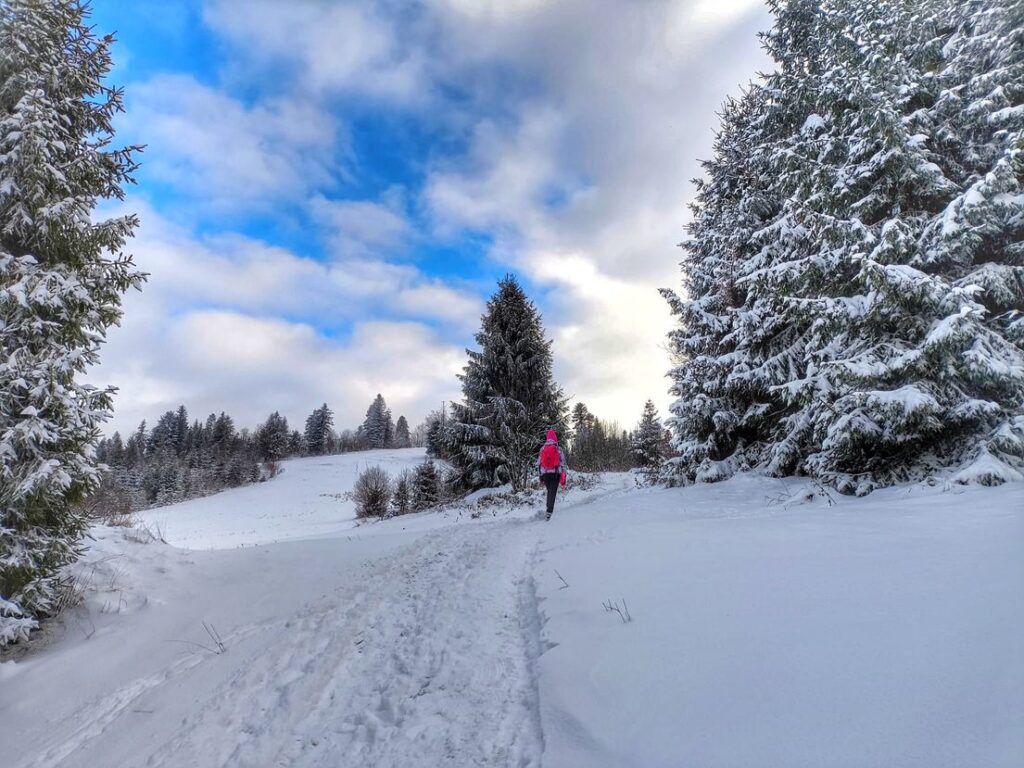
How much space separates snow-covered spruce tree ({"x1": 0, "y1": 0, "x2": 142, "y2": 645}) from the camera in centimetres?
498

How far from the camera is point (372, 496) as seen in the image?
18.8 m

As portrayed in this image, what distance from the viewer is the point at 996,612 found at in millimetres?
2504

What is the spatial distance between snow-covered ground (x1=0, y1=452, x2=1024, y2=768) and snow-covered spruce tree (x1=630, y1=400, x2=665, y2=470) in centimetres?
2922

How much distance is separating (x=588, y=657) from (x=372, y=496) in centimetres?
1717

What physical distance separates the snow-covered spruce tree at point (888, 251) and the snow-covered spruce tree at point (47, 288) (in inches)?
430

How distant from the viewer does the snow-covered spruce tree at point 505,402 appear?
17.8 meters

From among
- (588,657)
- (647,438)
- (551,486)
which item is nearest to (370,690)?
(588,657)

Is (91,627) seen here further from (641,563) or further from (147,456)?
(147,456)

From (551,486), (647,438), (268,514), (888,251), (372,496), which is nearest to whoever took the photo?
(888,251)

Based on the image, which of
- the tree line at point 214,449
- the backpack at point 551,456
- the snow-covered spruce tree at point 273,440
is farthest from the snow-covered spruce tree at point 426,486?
the snow-covered spruce tree at point 273,440

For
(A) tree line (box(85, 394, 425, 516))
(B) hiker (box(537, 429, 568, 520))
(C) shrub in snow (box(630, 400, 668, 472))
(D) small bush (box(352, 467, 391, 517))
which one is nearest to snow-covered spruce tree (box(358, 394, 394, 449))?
(A) tree line (box(85, 394, 425, 516))

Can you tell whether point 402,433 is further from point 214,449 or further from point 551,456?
point 551,456

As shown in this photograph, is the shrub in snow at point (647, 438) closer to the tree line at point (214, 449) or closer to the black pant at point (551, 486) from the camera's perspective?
the black pant at point (551, 486)

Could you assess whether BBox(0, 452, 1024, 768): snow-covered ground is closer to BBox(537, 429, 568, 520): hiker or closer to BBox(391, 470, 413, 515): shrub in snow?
BBox(537, 429, 568, 520): hiker
